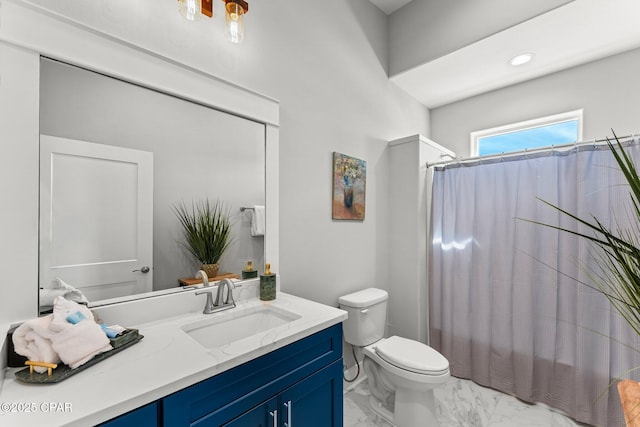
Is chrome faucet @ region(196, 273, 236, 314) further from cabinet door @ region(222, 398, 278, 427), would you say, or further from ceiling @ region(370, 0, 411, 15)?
ceiling @ region(370, 0, 411, 15)

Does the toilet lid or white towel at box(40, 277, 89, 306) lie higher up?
white towel at box(40, 277, 89, 306)

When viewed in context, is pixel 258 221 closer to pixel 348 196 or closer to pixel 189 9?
pixel 348 196

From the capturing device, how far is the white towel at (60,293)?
0.96 meters

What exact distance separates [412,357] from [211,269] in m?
1.23

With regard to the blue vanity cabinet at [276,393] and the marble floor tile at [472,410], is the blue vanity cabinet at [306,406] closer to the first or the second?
the blue vanity cabinet at [276,393]

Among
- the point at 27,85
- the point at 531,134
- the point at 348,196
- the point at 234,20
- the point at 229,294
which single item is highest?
the point at 234,20

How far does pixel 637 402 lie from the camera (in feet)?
2.94

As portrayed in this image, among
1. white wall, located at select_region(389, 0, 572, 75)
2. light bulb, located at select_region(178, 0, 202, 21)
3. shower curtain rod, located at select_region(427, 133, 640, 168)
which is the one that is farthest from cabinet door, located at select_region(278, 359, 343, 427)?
white wall, located at select_region(389, 0, 572, 75)

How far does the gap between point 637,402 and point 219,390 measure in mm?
1319

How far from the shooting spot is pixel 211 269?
1.40 m

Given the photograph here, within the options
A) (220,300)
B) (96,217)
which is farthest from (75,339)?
(220,300)

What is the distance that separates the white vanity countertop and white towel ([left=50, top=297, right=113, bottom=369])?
41mm

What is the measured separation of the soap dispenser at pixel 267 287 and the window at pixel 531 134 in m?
2.01

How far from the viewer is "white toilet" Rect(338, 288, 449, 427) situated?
61.3 inches
